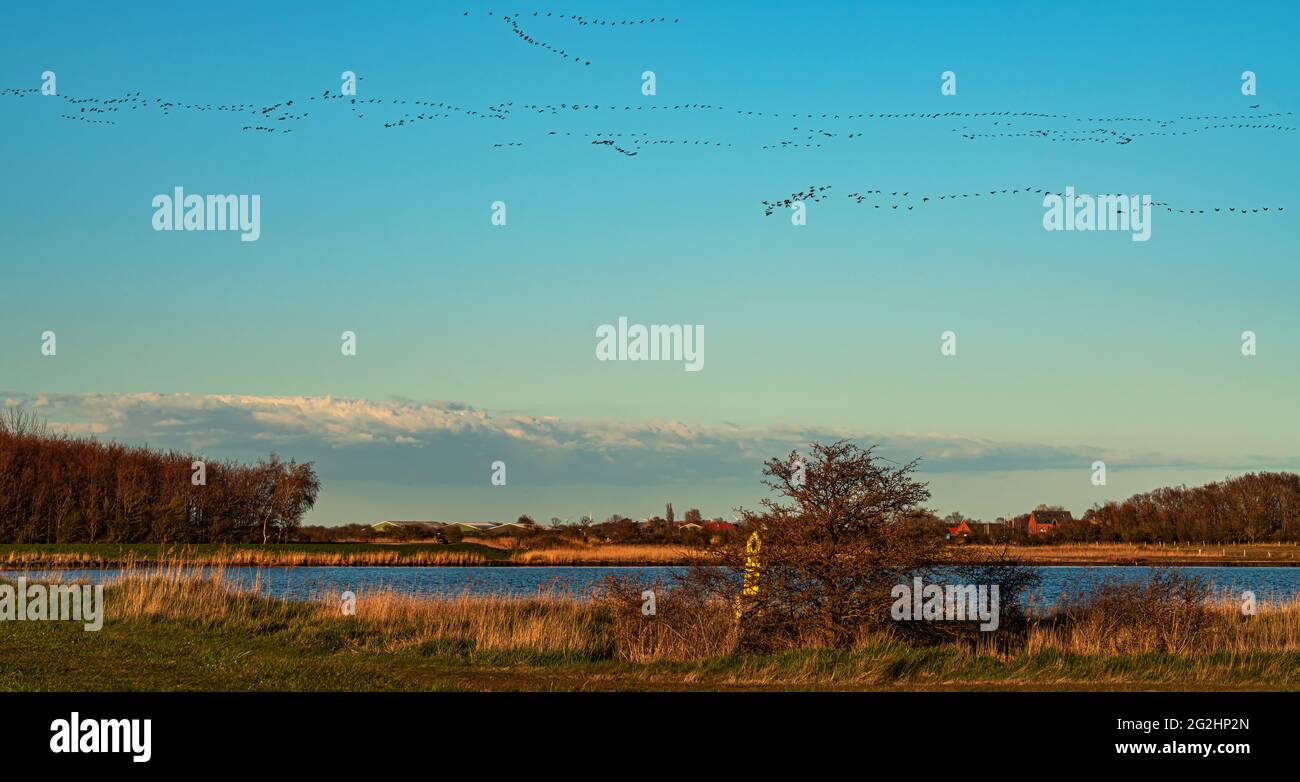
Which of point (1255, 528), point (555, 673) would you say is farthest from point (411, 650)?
point (1255, 528)

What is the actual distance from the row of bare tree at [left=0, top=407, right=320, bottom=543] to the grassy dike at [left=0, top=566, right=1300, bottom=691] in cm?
6496

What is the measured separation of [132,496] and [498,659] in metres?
85.9

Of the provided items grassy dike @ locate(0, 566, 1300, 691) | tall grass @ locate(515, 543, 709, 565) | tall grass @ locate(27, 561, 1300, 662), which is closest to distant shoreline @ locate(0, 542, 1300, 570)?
tall grass @ locate(515, 543, 709, 565)

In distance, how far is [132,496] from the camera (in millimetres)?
97625

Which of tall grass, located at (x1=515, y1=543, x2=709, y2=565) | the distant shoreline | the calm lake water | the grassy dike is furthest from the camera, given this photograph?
tall grass, located at (x1=515, y1=543, x2=709, y2=565)

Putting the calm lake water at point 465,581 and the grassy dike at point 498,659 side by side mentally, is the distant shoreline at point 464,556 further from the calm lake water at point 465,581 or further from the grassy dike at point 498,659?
the grassy dike at point 498,659

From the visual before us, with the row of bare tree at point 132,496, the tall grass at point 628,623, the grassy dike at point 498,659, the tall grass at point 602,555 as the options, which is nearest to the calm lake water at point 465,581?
the tall grass at point 602,555

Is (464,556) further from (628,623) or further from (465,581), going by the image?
(628,623)

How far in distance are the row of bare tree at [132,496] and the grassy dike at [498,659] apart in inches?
2558

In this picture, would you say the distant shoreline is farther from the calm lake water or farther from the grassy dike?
the grassy dike

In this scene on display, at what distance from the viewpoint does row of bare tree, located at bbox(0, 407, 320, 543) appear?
93.8 meters

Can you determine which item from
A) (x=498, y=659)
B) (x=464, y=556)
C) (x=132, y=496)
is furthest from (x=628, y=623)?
(x=132, y=496)

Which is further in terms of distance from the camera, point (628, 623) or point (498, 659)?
point (628, 623)

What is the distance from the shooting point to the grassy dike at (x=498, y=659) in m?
18.2
